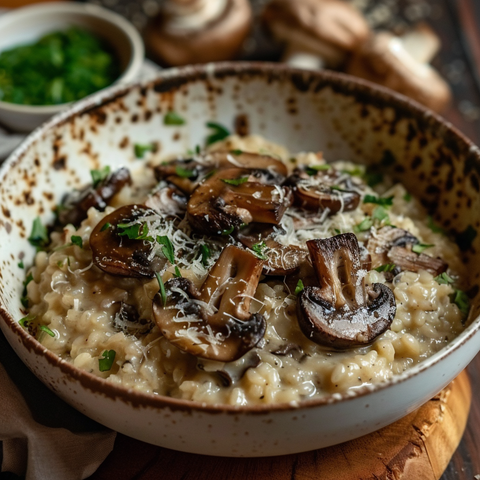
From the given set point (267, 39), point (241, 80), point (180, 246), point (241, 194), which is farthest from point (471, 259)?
point (267, 39)

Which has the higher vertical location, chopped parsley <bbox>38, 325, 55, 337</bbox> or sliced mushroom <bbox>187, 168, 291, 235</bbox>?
sliced mushroom <bbox>187, 168, 291, 235</bbox>

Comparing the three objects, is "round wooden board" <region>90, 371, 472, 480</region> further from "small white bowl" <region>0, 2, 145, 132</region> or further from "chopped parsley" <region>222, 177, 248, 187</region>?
"small white bowl" <region>0, 2, 145, 132</region>

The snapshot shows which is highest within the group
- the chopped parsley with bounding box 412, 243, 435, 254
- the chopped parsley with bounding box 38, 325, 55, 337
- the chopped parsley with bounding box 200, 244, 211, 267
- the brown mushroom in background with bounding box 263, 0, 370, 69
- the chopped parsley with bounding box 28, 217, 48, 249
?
the brown mushroom in background with bounding box 263, 0, 370, 69

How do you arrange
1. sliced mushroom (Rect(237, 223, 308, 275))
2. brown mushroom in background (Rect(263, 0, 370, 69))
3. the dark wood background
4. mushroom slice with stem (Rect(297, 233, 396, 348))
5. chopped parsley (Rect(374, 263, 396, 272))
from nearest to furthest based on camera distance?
mushroom slice with stem (Rect(297, 233, 396, 348)) < the dark wood background < sliced mushroom (Rect(237, 223, 308, 275)) < chopped parsley (Rect(374, 263, 396, 272)) < brown mushroom in background (Rect(263, 0, 370, 69))

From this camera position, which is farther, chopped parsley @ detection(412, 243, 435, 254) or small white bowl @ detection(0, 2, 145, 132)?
small white bowl @ detection(0, 2, 145, 132)

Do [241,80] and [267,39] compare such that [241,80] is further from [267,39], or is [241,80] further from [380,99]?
[267,39]

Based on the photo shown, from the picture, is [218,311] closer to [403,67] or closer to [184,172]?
[184,172]

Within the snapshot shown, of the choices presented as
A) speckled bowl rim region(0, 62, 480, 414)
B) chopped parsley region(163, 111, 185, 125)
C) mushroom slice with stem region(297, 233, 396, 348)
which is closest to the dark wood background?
speckled bowl rim region(0, 62, 480, 414)
